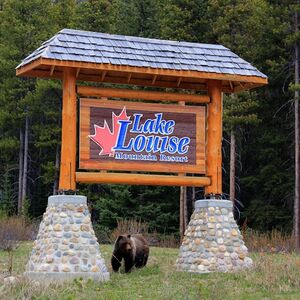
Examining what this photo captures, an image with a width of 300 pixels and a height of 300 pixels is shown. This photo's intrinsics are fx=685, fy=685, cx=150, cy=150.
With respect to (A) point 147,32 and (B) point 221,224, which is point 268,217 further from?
(B) point 221,224

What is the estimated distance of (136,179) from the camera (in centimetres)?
1393

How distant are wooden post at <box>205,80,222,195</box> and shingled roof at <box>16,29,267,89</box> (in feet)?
1.78

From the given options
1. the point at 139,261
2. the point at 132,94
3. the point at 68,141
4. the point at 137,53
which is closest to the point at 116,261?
the point at 139,261

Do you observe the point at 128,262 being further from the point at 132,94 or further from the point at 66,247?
the point at 132,94

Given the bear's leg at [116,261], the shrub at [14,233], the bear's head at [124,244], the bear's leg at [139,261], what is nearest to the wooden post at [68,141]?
the bear's head at [124,244]

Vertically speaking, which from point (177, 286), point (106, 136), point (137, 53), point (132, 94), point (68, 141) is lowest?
point (177, 286)

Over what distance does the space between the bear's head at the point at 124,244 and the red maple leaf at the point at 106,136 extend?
177cm

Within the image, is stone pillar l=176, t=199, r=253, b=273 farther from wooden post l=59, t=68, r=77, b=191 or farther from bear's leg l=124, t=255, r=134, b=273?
wooden post l=59, t=68, r=77, b=191

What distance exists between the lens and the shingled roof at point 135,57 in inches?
525

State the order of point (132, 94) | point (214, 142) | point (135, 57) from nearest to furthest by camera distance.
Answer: point (135, 57), point (132, 94), point (214, 142)

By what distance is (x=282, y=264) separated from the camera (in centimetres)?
1377

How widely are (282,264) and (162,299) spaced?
4.43m

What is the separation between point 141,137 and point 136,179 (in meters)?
0.89

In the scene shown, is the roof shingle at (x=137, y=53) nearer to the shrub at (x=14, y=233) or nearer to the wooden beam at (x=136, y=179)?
the wooden beam at (x=136, y=179)
